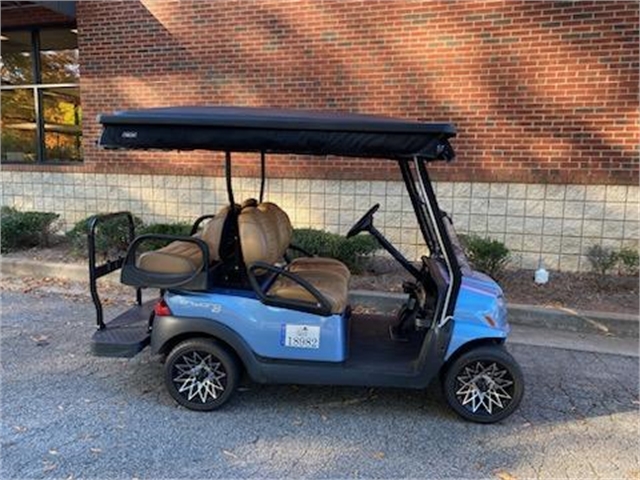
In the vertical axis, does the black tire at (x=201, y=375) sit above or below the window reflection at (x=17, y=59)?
below

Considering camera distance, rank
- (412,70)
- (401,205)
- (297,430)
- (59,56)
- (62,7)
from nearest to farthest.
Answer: (297,430), (412,70), (401,205), (62,7), (59,56)

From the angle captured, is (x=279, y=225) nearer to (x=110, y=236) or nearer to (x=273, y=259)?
(x=273, y=259)

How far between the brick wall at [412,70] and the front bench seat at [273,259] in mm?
3495

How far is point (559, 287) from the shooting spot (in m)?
5.89

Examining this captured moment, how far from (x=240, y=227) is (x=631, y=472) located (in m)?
2.62

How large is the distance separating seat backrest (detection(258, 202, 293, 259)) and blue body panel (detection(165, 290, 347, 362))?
29.9 inches

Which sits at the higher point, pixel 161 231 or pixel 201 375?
pixel 161 231

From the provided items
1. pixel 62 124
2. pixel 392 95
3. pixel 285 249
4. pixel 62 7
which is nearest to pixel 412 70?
pixel 392 95

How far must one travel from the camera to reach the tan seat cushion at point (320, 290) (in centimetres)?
331

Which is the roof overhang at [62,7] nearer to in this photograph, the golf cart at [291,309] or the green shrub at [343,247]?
the green shrub at [343,247]

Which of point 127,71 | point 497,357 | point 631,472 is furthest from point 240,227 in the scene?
point 127,71

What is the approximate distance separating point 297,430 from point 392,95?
16.1 feet

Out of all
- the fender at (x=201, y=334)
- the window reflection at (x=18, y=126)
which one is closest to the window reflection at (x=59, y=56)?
the window reflection at (x=18, y=126)

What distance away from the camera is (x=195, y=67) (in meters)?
7.57
